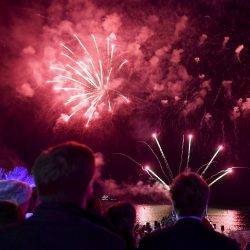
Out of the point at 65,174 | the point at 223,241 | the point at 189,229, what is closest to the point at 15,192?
the point at 65,174

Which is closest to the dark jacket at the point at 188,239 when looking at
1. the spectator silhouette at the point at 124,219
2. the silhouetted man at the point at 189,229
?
the silhouetted man at the point at 189,229

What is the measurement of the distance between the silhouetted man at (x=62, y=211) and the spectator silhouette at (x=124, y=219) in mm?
1387

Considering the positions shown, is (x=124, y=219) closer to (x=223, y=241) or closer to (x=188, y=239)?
(x=188, y=239)

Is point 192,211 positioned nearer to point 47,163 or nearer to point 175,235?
point 175,235

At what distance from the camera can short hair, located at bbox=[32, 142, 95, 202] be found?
9.63 ft

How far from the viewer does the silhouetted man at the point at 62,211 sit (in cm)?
282

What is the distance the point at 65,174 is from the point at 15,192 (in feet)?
4.43

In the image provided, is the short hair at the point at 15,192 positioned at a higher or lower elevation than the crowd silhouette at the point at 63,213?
higher

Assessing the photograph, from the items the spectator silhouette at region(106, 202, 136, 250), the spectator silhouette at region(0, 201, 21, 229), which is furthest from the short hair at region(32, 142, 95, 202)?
the spectator silhouette at region(106, 202, 136, 250)

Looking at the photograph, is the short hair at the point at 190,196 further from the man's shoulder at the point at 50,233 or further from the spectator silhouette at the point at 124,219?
the man's shoulder at the point at 50,233

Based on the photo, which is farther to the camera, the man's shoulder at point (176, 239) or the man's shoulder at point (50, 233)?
the man's shoulder at point (176, 239)

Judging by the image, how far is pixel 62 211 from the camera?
288 cm

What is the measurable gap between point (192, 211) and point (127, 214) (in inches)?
29.8

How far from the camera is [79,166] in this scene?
2.94 meters
